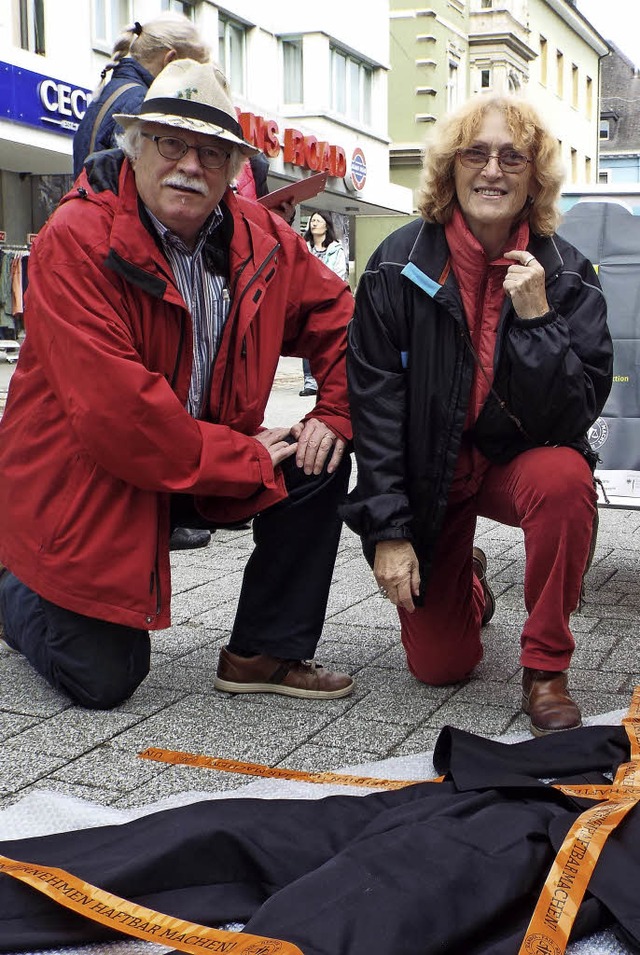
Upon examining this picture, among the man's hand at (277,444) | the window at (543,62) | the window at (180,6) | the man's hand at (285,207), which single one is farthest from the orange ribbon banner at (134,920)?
the window at (543,62)

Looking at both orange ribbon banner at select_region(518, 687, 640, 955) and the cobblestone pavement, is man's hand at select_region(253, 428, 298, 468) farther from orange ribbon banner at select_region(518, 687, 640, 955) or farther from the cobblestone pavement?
orange ribbon banner at select_region(518, 687, 640, 955)

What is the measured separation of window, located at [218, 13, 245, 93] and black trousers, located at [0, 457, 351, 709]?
75.6 ft

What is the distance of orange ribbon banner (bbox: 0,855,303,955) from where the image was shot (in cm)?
211

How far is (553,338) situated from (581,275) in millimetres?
317

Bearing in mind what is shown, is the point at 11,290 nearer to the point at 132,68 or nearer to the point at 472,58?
the point at 132,68

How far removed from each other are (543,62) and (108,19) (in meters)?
29.1

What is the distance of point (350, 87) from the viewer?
101 ft

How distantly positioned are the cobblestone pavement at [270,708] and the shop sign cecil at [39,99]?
1492 cm

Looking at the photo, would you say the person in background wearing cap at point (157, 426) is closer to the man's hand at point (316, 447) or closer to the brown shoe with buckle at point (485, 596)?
the man's hand at point (316, 447)

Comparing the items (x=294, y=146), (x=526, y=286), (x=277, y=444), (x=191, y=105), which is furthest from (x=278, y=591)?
(x=294, y=146)

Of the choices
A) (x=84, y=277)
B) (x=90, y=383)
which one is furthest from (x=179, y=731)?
(x=84, y=277)

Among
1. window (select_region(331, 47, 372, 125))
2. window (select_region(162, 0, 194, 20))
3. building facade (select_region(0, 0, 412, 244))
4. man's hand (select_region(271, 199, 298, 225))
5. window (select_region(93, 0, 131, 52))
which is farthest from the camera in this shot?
window (select_region(331, 47, 372, 125))

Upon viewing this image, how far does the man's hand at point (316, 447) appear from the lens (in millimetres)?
3777

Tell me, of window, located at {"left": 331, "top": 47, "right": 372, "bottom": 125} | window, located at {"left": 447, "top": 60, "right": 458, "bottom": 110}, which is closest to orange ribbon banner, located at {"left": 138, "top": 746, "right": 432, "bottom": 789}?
window, located at {"left": 331, "top": 47, "right": 372, "bottom": 125}
